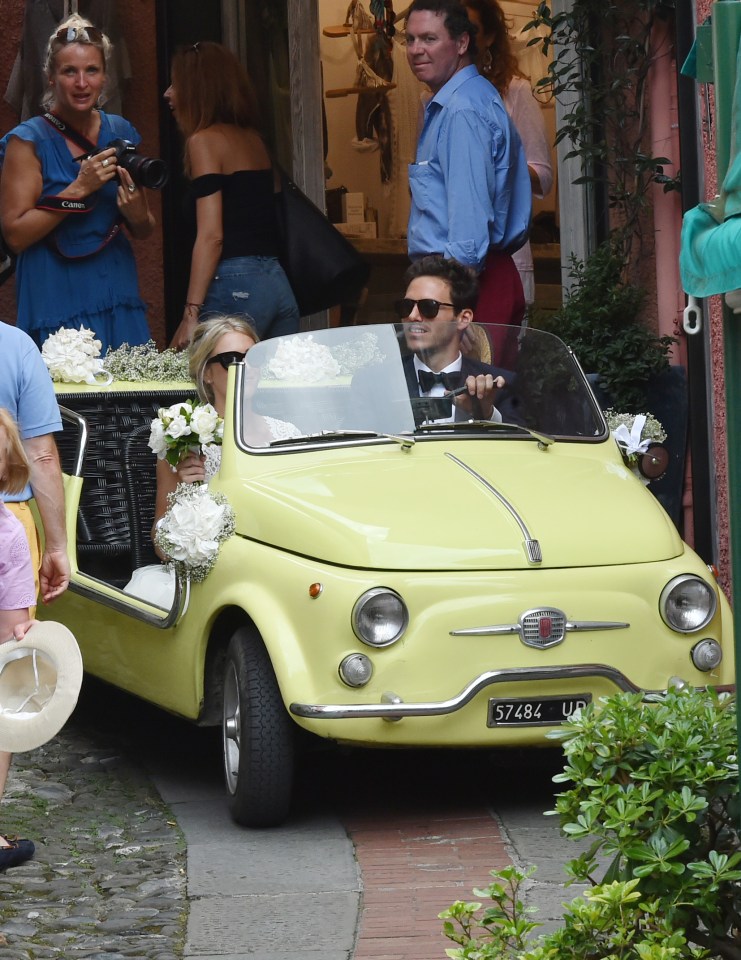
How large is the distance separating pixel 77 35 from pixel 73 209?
797 mm

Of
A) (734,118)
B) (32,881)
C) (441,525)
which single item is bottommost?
(32,881)

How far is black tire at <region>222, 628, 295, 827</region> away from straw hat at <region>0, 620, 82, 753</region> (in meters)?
0.87

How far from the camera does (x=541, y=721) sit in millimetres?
5352

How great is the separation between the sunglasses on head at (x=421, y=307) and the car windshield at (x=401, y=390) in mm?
432

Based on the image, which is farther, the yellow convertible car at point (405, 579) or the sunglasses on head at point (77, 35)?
the sunglasses on head at point (77, 35)

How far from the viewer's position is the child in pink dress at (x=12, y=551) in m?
4.95

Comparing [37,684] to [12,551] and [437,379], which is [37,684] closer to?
[12,551]

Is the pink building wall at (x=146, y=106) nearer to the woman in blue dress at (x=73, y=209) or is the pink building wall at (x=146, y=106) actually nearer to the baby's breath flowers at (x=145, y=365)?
the woman in blue dress at (x=73, y=209)

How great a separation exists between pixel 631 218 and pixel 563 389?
3182mm

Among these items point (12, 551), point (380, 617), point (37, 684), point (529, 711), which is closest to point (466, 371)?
point (380, 617)

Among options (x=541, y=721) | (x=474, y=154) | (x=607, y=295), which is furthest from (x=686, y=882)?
(x=607, y=295)

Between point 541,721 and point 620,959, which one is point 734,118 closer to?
point 620,959

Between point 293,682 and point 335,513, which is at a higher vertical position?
point 335,513

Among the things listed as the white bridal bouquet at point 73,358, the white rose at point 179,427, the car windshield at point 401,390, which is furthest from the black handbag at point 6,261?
the car windshield at point 401,390
